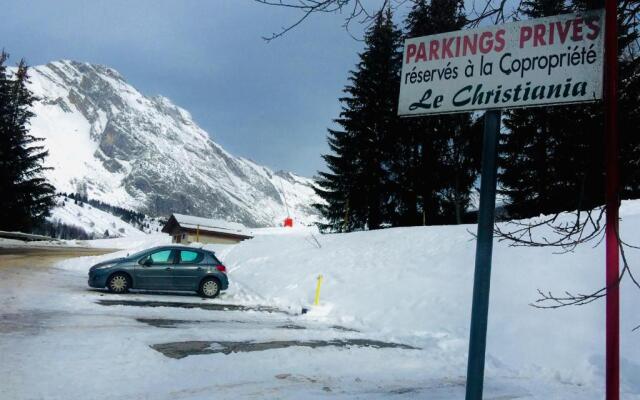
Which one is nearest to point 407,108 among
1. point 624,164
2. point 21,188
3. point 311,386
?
point 624,164

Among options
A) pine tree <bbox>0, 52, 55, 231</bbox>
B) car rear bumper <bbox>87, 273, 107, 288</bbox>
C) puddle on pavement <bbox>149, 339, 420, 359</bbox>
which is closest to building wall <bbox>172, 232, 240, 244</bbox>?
pine tree <bbox>0, 52, 55, 231</bbox>

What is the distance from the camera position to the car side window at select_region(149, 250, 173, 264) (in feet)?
Result: 49.2

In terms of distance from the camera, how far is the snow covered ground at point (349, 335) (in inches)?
217

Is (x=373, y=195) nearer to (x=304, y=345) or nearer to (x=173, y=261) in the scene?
(x=173, y=261)

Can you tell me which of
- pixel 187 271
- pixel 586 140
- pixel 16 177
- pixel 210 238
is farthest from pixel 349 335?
pixel 210 238

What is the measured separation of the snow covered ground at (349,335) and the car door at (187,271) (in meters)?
0.61

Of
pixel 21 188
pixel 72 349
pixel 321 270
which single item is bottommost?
pixel 72 349

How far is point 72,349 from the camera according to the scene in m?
6.51

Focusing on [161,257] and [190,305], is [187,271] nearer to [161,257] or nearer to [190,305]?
[161,257]

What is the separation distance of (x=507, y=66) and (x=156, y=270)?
13.9 m

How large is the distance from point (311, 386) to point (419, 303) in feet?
22.1

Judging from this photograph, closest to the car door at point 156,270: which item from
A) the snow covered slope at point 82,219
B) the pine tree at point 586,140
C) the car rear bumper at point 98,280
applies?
the car rear bumper at point 98,280

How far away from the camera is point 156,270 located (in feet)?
48.5

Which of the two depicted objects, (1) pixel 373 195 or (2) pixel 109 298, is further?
(1) pixel 373 195
